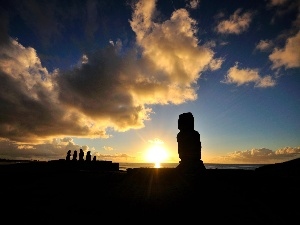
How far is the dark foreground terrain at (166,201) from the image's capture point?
622 cm

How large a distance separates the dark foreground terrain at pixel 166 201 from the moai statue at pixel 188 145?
3.43 metres

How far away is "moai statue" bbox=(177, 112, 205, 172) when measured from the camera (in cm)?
1395

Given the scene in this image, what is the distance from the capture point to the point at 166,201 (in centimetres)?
805

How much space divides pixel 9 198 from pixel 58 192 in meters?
1.88

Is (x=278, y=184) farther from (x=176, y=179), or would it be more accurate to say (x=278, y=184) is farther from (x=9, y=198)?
(x=9, y=198)

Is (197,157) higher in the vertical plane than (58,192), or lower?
higher

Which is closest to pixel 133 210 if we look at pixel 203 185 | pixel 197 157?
pixel 203 185

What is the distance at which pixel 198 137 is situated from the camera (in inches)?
570

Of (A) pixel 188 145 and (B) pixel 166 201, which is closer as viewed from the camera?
(B) pixel 166 201

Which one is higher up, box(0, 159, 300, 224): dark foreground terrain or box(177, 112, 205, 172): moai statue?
box(177, 112, 205, 172): moai statue

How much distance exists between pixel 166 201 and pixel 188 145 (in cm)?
657

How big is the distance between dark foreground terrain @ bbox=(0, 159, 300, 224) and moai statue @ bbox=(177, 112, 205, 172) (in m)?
3.43

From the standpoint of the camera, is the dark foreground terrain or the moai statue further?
the moai statue

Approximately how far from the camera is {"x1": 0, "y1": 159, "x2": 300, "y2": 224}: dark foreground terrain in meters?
6.22
